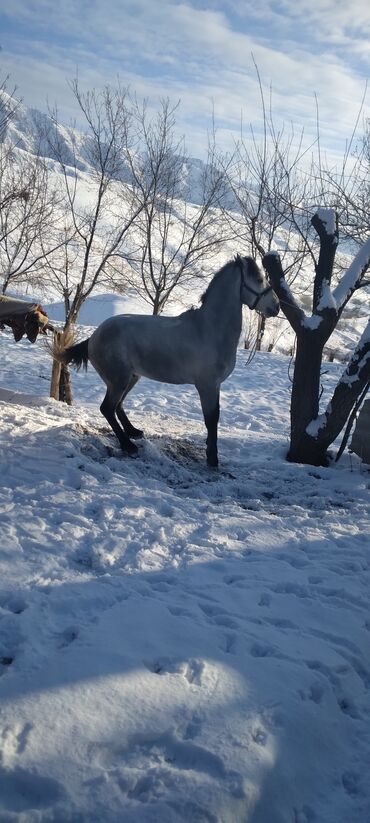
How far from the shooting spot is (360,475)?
5.99m

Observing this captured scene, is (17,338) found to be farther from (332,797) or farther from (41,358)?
(41,358)

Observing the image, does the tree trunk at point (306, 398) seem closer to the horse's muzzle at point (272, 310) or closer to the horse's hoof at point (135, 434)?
the horse's muzzle at point (272, 310)

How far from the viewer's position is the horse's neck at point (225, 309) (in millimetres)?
5438

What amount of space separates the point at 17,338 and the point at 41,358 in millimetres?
7154

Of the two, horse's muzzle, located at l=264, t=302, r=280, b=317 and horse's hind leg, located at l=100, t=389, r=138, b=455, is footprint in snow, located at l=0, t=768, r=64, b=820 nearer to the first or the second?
horse's hind leg, located at l=100, t=389, r=138, b=455

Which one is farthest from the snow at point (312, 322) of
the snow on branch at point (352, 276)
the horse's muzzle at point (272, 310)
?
the horse's muzzle at point (272, 310)

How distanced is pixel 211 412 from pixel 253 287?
1.35 metres

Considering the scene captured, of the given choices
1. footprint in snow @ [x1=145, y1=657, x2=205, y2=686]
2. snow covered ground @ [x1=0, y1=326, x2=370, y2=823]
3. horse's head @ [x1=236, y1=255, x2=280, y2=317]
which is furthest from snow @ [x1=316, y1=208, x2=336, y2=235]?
footprint in snow @ [x1=145, y1=657, x2=205, y2=686]

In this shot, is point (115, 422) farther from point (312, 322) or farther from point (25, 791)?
point (25, 791)

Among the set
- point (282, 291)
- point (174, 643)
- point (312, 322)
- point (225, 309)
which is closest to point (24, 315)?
point (225, 309)

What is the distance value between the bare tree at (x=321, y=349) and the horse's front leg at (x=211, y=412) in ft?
4.46

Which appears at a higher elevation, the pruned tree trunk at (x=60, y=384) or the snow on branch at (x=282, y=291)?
the snow on branch at (x=282, y=291)

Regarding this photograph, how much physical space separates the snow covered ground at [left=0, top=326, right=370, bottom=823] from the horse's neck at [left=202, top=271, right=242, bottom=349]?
1.45m

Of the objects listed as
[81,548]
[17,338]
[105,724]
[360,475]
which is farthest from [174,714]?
[17,338]
